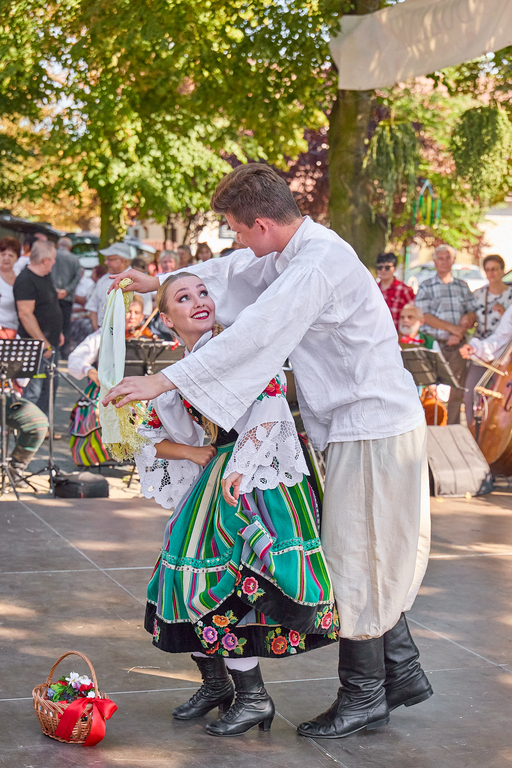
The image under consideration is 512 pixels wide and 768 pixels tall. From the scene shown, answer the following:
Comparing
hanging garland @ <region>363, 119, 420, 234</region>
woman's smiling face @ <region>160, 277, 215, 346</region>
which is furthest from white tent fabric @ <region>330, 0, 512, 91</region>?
woman's smiling face @ <region>160, 277, 215, 346</region>

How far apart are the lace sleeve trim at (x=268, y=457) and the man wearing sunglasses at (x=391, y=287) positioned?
234 inches

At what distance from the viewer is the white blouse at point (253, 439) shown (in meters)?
3.02

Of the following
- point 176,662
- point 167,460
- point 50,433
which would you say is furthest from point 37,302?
point 167,460

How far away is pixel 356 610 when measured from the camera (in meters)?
3.19

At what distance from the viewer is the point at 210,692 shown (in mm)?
3371

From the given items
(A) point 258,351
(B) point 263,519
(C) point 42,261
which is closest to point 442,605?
(B) point 263,519

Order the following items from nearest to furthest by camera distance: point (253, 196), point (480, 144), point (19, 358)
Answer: point (253, 196) < point (19, 358) < point (480, 144)

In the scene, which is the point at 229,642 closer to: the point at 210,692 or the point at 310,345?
the point at 210,692

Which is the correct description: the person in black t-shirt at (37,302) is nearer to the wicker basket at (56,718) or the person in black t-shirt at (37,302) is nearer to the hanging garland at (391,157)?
the hanging garland at (391,157)

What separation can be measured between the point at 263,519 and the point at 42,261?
602cm

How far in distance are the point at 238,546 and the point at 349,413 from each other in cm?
57

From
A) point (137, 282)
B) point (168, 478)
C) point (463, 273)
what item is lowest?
point (168, 478)

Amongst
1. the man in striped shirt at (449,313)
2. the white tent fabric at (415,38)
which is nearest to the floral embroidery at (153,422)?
the white tent fabric at (415,38)

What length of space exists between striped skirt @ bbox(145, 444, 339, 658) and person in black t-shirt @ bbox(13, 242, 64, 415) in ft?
17.7
